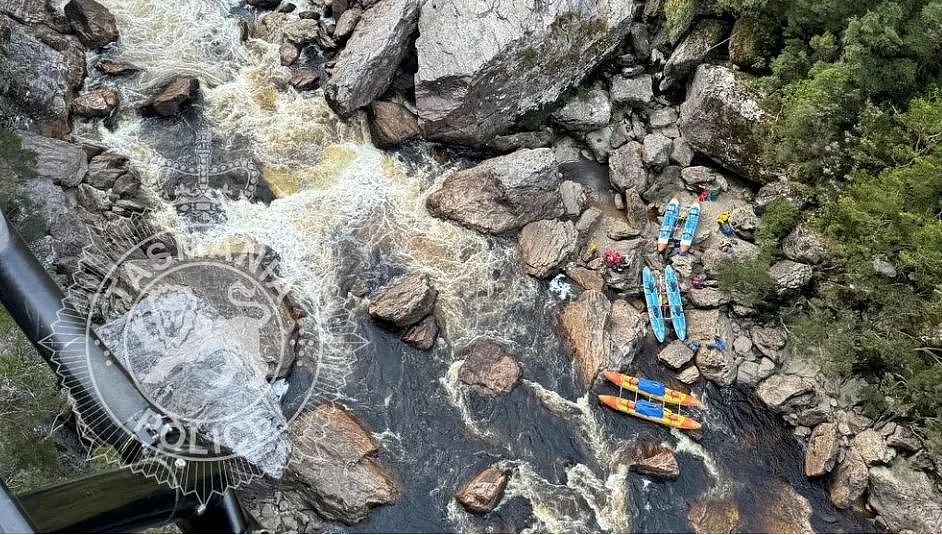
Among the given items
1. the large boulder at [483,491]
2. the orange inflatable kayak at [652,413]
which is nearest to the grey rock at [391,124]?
the orange inflatable kayak at [652,413]

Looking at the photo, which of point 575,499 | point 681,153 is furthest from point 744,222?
point 575,499

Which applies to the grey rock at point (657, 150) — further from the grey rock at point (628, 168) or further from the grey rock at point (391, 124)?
the grey rock at point (391, 124)

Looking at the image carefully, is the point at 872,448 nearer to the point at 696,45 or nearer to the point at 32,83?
the point at 696,45

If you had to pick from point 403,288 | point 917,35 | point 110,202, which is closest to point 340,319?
point 403,288

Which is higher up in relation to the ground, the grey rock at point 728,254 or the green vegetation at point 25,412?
the green vegetation at point 25,412

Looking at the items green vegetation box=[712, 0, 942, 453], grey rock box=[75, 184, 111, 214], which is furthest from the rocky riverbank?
green vegetation box=[712, 0, 942, 453]

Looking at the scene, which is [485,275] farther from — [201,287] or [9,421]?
[9,421]

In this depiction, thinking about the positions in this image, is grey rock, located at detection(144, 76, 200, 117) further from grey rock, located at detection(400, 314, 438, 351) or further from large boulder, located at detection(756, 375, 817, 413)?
large boulder, located at detection(756, 375, 817, 413)
